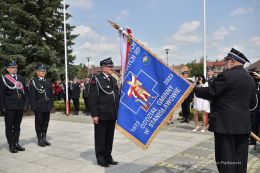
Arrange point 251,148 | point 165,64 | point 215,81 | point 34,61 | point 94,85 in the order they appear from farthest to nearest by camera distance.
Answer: point 34,61 < point 251,148 < point 94,85 < point 165,64 < point 215,81

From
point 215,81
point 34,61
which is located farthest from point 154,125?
point 34,61

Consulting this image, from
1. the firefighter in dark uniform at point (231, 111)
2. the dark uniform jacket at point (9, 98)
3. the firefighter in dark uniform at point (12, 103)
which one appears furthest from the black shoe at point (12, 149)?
the firefighter in dark uniform at point (231, 111)

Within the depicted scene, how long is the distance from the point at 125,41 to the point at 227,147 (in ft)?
7.20

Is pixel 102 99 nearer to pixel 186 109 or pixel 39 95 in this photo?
pixel 39 95

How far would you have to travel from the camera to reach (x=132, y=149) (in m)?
7.22

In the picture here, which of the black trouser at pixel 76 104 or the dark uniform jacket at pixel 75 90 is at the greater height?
the dark uniform jacket at pixel 75 90

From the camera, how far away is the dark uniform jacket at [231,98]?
152 inches

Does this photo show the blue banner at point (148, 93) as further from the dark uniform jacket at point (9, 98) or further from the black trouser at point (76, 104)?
the black trouser at point (76, 104)

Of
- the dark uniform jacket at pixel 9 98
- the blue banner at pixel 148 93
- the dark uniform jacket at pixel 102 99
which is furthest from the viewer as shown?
the dark uniform jacket at pixel 9 98

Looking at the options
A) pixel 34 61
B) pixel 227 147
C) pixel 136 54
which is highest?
pixel 34 61

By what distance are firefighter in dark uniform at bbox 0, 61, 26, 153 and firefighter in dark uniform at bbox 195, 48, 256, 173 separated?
4678 millimetres

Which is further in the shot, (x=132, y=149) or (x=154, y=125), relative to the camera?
(x=132, y=149)

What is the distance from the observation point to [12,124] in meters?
7.14

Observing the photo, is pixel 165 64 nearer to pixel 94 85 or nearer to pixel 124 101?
pixel 124 101
